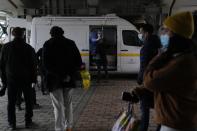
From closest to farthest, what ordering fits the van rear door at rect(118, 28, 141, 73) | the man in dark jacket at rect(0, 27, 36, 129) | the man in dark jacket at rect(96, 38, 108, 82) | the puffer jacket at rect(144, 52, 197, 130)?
the puffer jacket at rect(144, 52, 197, 130), the man in dark jacket at rect(0, 27, 36, 129), the man in dark jacket at rect(96, 38, 108, 82), the van rear door at rect(118, 28, 141, 73)

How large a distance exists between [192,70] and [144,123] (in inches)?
135

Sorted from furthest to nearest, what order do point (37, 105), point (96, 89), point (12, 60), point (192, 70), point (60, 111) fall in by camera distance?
point (96, 89), point (37, 105), point (12, 60), point (60, 111), point (192, 70)

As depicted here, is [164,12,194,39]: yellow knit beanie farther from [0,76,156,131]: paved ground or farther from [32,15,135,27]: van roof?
[32,15,135,27]: van roof

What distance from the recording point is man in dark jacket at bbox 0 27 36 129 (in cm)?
Result: 821

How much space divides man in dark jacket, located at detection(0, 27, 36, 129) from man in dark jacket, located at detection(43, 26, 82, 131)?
3.27ft

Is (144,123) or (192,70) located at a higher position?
(192,70)

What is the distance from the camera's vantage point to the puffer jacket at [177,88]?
3.59 meters

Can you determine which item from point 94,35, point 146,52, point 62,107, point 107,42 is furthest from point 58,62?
point 107,42

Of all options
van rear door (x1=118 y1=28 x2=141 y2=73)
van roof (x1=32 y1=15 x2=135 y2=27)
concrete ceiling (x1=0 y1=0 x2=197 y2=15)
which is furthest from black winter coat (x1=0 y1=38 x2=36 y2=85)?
concrete ceiling (x1=0 y1=0 x2=197 y2=15)

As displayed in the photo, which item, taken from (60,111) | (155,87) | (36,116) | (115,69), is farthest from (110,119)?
(115,69)

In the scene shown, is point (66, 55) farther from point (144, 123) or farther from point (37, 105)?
point (37, 105)

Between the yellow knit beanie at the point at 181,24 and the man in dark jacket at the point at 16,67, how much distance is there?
4.95 meters

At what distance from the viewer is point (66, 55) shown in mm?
7320

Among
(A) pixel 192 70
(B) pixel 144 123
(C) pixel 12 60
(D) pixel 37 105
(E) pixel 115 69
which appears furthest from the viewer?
(E) pixel 115 69
